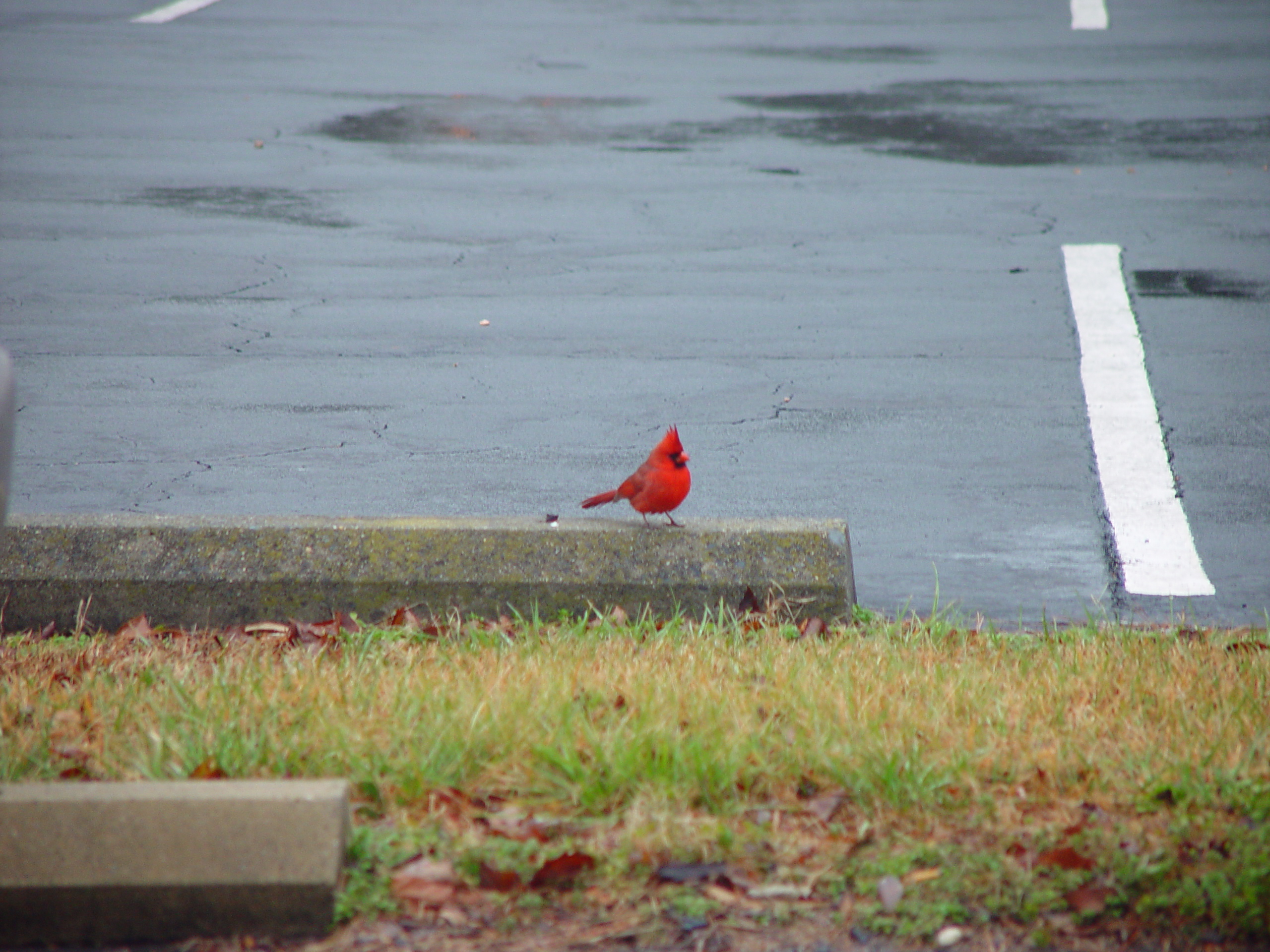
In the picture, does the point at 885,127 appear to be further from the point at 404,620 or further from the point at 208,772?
the point at 208,772

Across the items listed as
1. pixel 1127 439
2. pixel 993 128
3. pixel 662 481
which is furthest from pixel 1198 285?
pixel 662 481

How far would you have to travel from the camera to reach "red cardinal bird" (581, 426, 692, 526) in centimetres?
521

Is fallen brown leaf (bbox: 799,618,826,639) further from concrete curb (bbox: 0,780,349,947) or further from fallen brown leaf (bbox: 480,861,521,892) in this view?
concrete curb (bbox: 0,780,349,947)

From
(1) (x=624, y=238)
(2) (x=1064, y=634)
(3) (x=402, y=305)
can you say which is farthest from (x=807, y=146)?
(2) (x=1064, y=634)

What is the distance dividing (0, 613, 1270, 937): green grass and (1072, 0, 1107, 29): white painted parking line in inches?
673

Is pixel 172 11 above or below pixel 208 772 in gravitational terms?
above

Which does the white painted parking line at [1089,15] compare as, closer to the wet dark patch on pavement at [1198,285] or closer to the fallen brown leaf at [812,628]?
the wet dark patch on pavement at [1198,285]

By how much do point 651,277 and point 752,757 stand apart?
23.8ft

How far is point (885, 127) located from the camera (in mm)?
14914

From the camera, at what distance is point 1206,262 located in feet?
35.2

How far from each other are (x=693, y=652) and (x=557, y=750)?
1.02 metres

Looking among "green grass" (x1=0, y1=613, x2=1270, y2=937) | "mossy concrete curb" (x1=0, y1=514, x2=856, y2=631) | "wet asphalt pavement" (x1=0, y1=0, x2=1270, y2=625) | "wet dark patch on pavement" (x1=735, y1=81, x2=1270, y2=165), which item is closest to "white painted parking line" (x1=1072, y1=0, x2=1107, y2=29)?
"wet asphalt pavement" (x1=0, y1=0, x2=1270, y2=625)

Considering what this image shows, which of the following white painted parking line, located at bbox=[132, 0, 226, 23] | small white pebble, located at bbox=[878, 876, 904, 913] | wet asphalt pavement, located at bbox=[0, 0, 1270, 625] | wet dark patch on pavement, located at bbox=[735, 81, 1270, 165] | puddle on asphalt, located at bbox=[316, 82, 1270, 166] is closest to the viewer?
small white pebble, located at bbox=[878, 876, 904, 913]

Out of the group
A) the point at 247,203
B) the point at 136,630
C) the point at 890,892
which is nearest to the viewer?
Answer: the point at 890,892
